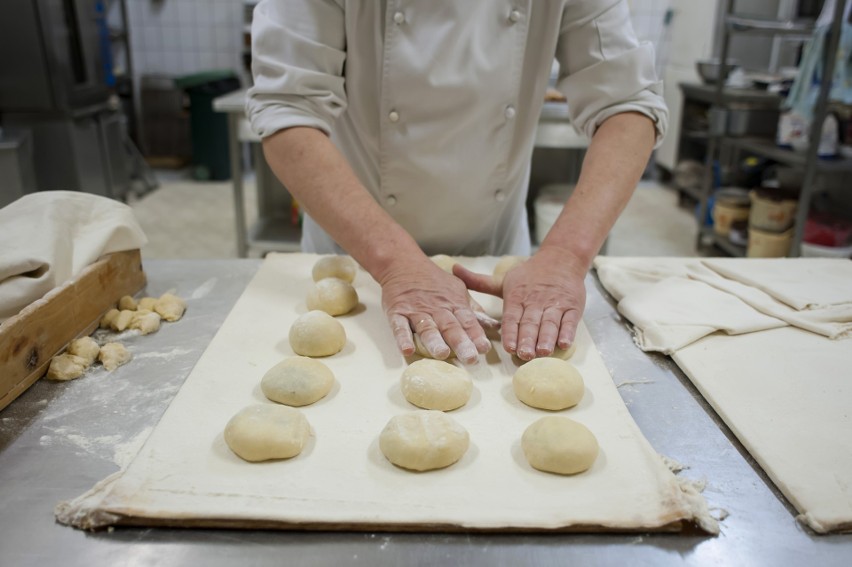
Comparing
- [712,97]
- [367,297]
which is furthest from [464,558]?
[712,97]

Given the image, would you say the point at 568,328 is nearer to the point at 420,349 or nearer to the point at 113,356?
the point at 420,349

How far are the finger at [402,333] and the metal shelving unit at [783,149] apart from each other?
280cm

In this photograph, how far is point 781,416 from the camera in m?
0.95

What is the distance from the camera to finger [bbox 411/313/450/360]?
3.41 ft

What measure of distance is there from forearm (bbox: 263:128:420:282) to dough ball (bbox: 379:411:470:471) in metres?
0.42

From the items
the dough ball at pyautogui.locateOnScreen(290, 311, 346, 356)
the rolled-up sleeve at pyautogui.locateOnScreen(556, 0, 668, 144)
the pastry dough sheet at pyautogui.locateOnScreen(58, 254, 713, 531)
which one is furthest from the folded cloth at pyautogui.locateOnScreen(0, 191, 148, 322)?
the rolled-up sleeve at pyautogui.locateOnScreen(556, 0, 668, 144)

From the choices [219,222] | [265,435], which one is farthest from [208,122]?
[265,435]

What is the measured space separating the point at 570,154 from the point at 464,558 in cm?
319

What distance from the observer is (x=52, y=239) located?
46.5 inches

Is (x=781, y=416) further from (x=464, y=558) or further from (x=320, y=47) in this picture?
(x=320, y=47)

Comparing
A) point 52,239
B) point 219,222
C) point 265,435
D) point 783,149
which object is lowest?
point 219,222

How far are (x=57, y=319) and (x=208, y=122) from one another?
475 centimetres

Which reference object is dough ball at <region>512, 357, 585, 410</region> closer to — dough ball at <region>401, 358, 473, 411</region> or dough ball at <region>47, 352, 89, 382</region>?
dough ball at <region>401, 358, 473, 411</region>

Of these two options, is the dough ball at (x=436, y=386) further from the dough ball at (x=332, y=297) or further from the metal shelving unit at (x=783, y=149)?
the metal shelving unit at (x=783, y=149)
